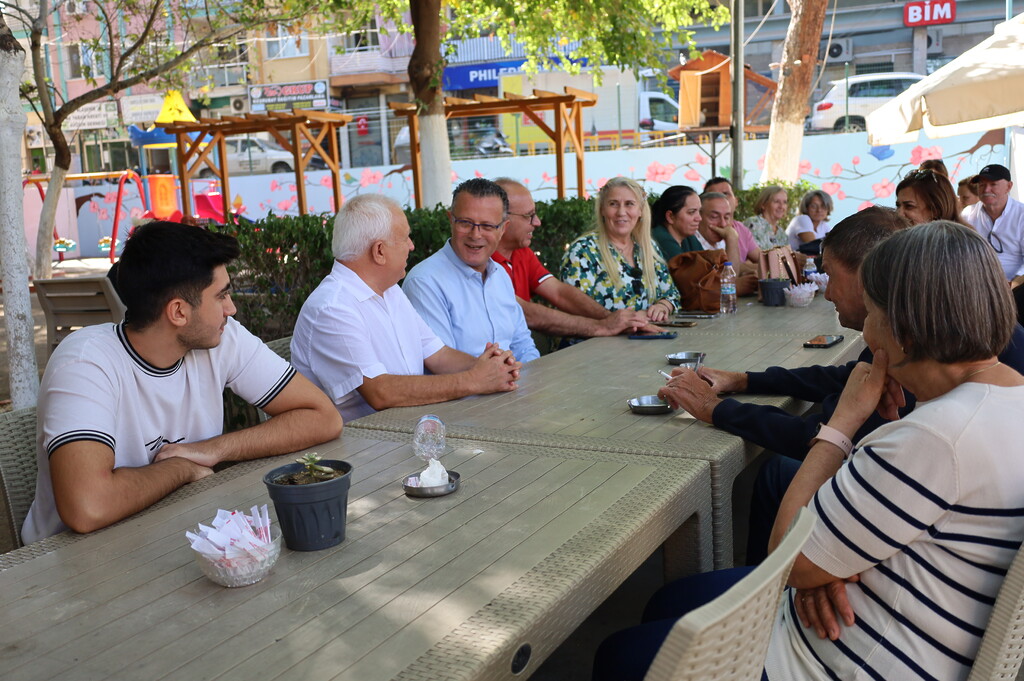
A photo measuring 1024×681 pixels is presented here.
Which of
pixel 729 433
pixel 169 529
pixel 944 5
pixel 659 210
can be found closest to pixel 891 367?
pixel 729 433

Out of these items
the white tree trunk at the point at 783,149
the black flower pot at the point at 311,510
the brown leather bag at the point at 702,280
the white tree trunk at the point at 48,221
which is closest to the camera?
the black flower pot at the point at 311,510

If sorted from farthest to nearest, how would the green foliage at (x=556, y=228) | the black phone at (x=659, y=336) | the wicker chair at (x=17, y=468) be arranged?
the green foliage at (x=556, y=228) < the black phone at (x=659, y=336) < the wicker chair at (x=17, y=468)

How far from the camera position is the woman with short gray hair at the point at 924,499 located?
141cm

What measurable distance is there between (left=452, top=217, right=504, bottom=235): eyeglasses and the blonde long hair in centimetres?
115

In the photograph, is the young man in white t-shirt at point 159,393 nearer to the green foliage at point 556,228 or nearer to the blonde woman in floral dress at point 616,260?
the blonde woman in floral dress at point 616,260

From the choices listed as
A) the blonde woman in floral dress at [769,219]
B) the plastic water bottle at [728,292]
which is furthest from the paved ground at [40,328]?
the blonde woman in floral dress at [769,219]

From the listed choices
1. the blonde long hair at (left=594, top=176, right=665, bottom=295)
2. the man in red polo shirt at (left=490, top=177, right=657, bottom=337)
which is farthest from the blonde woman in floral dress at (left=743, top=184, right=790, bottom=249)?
the man in red polo shirt at (left=490, top=177, right=657, bottom=337)

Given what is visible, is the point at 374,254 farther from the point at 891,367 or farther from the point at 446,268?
the point at 891,367

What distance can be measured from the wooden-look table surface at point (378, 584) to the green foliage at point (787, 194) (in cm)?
926

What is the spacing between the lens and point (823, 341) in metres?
3.81

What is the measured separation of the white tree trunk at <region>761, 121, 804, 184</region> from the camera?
14.4 meters

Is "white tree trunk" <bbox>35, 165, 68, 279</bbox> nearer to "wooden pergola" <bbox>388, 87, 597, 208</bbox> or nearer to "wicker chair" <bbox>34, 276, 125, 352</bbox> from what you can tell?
"wooden pergola" <bbox>388, 87, 597, 208</bbox>

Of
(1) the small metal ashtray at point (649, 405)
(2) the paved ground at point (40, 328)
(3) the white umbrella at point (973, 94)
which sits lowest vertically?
(2) the paved ground at point (40, 328)

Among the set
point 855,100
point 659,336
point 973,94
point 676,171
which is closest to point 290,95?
point 676,171
